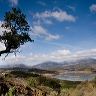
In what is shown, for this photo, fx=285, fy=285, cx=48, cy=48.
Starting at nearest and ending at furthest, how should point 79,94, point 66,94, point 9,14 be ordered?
point 79,94 → point 66,94 → point 9,14

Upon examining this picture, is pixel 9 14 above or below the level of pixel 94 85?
above

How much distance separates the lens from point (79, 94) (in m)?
20.3

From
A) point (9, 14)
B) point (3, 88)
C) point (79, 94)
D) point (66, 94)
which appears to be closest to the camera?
point (79, 94)

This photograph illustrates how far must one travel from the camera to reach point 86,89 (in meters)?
21.1

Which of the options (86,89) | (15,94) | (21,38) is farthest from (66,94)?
(21,38)

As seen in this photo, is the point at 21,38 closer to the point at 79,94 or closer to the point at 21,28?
the point at 21,28

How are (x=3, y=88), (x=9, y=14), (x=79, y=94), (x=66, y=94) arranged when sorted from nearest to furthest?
(x=79, y=94)
(x=66, y=94)
(x=3, y=88)
(x=9, y=14)

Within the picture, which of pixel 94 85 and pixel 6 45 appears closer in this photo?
pixel 94 85

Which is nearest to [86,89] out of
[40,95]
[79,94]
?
[79,94]

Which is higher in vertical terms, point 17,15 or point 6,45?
point 17,15

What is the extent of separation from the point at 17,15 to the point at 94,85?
1514 inches

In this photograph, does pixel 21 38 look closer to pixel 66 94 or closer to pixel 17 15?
pixel 17 15

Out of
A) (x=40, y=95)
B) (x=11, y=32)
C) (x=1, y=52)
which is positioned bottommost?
(x=40, y=95)

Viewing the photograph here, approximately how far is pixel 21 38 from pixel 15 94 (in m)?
37.0
